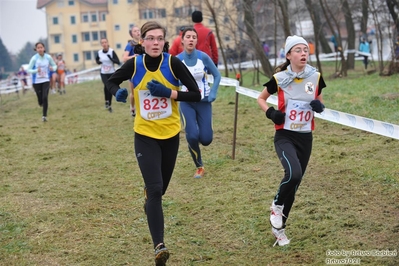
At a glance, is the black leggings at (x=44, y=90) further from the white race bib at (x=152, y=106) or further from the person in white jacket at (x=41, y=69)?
the white race bib at (x=152, y=106)

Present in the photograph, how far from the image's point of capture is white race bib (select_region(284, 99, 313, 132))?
5.80 meters

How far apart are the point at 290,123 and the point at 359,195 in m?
1.95

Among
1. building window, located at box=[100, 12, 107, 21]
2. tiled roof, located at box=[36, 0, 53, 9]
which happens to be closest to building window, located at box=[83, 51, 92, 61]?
building window, located at box=[100, 12, 107, 21]

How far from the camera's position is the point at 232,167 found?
9.48 meters

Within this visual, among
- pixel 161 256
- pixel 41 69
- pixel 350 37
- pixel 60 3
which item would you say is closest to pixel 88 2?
pixel 60 3

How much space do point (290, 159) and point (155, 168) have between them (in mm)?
1188

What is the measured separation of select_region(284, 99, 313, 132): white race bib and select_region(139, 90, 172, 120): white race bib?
110 cm

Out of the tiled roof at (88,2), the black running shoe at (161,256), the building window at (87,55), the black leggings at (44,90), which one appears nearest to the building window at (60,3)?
the tiled roof at (88,2)

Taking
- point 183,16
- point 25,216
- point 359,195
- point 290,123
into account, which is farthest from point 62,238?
point 183,16

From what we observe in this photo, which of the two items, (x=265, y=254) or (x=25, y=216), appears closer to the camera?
(x=265, y=254)

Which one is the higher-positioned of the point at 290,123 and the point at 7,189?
the point at 290,123

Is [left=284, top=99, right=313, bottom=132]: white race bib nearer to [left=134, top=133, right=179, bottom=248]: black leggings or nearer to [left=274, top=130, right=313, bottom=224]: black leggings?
[left=274, top=130, right=313, bottom=224]: black leggings

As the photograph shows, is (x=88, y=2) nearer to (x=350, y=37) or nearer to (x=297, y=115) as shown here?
(x=350, y=37)

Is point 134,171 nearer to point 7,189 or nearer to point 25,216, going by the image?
point 7,189
